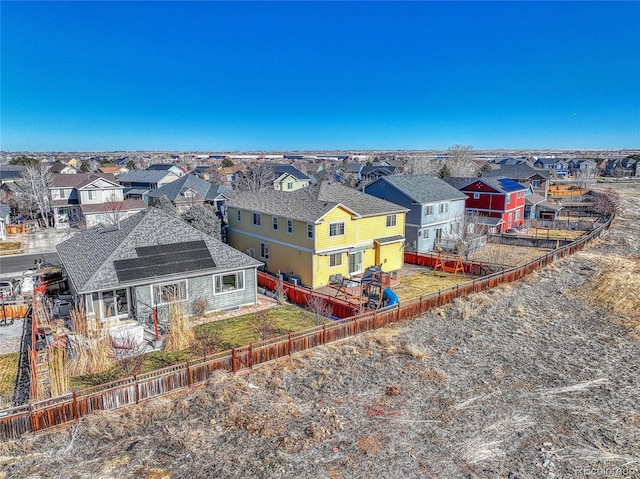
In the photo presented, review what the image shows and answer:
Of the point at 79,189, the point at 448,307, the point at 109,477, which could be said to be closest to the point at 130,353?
the point at 109,477

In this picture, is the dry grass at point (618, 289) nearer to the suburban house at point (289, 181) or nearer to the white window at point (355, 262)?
the white window at point (355, 262)

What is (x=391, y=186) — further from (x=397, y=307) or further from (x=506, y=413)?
(x=506, y=413)

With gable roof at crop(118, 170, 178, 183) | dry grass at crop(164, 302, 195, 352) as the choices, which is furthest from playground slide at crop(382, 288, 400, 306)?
gable roof at crop(118, 170, 178, 183)

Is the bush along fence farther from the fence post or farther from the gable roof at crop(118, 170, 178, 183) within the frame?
the gable roof at crop(118, 170, 178, 183)

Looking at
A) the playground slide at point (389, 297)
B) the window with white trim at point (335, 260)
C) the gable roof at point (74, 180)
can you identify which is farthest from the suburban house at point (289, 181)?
the playground slide at point (389, 297)

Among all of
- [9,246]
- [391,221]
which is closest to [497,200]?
[391,221]

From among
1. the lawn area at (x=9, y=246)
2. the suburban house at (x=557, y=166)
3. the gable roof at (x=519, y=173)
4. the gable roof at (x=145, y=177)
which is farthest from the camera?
the suburban house at (x=557, y=166)

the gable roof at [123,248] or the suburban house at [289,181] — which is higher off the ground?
the suburban house at [289,181]
